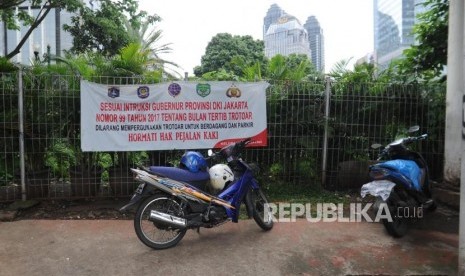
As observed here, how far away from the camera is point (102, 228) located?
4.85 metres

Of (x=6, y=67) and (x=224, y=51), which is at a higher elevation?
(x=224, y=51)

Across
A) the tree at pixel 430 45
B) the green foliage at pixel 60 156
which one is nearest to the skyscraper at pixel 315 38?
the tree at pixel 430 45

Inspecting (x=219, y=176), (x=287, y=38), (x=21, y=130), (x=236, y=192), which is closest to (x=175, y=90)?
(x=219, y=176)

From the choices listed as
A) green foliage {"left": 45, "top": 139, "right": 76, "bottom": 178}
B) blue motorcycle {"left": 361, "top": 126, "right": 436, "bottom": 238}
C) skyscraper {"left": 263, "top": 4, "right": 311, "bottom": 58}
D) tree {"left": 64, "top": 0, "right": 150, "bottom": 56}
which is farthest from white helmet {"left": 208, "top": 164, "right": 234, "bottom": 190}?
skyscraper {"left": 263, "top": 4, "right": 311, "bottom": 58}

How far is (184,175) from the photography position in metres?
4.25

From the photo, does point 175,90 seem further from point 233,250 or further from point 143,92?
point 233,250

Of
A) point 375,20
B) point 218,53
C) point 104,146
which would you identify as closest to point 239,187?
point 104,146

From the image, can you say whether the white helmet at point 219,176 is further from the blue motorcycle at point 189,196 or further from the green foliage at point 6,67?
the green foliage at point 6,67

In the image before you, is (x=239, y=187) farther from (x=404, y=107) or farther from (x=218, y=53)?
(x=218, y=53)

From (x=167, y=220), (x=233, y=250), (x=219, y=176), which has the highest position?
(x=219, y=176)

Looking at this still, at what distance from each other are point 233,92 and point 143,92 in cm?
130

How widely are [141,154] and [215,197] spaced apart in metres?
1.92

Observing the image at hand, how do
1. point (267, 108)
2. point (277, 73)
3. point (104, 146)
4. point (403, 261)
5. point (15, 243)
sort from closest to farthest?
1. point (403, 261)
2. point (15, 243)
3. point (104, 146)
4. point (267, 108)
5. point (277, 73)

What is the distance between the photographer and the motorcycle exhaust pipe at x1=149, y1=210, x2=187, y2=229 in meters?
4.04
